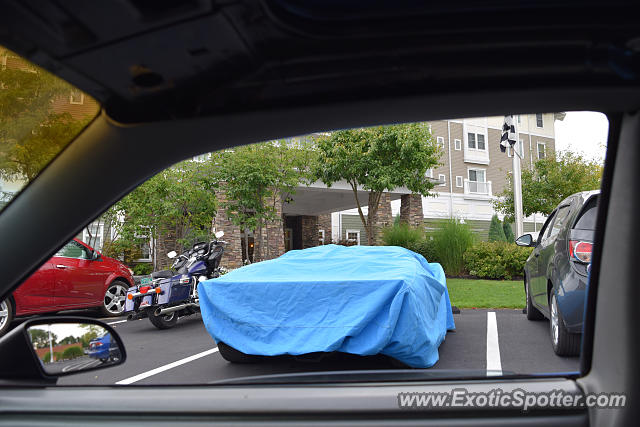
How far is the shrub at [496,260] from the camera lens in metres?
11.0

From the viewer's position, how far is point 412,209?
1770 cm

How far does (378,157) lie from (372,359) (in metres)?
9.88

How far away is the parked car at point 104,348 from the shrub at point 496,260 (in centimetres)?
1040

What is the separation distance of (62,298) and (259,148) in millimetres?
4906

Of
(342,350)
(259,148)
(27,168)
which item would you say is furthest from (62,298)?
(27,168)

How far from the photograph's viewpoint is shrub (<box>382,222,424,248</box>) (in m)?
14.4

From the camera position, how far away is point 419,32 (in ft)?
3.19

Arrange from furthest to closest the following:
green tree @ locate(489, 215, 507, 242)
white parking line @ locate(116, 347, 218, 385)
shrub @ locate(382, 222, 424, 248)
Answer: shrub @ locate(382, 222, 424, 248)
green tree @ locate(489, 215, 507, 242)
white parking line @ locate(116, 347, 218, 385)

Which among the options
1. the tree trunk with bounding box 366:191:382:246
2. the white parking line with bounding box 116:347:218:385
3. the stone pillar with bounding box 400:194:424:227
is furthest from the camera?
the stone pillar with bounding box 400:194:424:227

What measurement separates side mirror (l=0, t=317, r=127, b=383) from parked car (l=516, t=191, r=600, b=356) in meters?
2.58

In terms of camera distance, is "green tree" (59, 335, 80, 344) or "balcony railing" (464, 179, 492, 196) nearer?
"green tree" (59, 335, 80, 344)

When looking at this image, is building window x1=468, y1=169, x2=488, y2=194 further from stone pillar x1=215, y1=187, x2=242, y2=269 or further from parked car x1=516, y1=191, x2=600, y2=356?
parked car x1=516, y1=191, x2=600, y2=356

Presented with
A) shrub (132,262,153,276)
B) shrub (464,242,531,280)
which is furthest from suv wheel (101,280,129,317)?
shrub (464,242,531,280)

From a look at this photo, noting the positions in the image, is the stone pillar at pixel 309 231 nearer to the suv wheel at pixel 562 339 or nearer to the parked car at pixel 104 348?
the suv wheel at pixel 562 339
